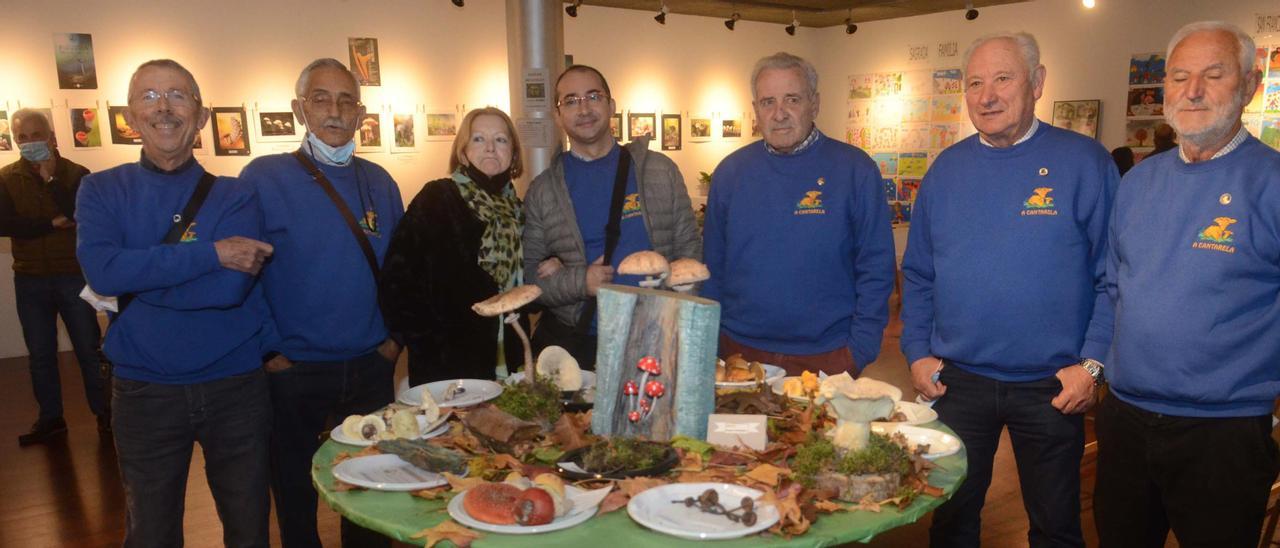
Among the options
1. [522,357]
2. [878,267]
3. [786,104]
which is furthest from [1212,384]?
[522,357]

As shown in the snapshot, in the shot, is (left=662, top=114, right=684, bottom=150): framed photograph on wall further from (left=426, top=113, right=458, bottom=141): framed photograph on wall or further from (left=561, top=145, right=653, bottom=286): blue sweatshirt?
(left=561, top=145, right=653, bottom=286): blue sweatshirt

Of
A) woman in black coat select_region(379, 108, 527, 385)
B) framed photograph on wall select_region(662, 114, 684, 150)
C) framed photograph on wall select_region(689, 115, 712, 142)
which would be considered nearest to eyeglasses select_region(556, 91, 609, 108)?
woman in black coat select_region(379, 108, 527, 385)

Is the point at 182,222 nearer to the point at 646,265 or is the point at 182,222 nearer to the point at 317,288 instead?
the point at 317,288

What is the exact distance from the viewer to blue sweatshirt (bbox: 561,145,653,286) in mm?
3500

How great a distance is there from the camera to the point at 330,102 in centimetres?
328

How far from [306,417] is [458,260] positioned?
78cm

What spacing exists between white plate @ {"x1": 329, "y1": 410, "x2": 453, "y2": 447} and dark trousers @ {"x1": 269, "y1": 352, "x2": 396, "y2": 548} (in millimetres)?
740

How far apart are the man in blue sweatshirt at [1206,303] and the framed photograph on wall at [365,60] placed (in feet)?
27.8

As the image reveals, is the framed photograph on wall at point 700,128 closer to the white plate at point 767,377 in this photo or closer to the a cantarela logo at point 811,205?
the a cantarela logo at point 811,205

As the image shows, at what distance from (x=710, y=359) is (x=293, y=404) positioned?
5.41 ft

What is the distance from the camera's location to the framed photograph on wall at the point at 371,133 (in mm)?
9734

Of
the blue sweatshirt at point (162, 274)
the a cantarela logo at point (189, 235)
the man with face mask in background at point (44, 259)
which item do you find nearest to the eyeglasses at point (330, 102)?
the blue sweatshirt at point (162, 274)

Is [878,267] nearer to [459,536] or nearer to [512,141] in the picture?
[512,141]

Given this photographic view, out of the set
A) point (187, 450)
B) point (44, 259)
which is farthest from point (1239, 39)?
point (44, 259)
